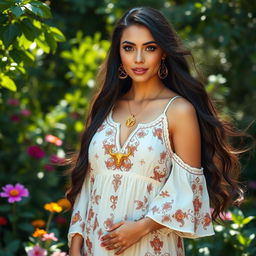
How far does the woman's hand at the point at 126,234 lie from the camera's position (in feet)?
8.95

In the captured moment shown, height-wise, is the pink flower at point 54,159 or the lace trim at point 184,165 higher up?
the lace trim at point 184,165

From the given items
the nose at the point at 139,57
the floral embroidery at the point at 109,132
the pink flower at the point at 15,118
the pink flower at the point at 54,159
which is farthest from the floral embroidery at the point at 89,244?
the pink flower at the point at 15,118

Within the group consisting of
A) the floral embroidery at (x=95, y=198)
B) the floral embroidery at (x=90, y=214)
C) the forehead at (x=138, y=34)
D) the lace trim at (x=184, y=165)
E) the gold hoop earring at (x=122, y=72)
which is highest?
the forehead at (x=138, y=34)

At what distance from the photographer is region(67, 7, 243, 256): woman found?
9.07 ft

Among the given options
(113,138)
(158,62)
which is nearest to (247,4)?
(158,62)

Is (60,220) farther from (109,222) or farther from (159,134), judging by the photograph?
(159,134)

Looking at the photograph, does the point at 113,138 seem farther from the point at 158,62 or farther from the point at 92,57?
the point at 92,57

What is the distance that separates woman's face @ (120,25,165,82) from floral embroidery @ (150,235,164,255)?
A: 758 mm

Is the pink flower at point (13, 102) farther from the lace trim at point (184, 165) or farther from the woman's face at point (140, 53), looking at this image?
the lace trim at point (184, 165)

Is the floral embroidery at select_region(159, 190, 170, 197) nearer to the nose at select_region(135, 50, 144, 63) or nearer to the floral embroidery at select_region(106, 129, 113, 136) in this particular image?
the floral embroidery at select_region(106, 129, 113, 136)

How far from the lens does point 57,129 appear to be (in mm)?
4668

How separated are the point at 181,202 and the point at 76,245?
611mm

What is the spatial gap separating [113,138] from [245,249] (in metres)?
1.15

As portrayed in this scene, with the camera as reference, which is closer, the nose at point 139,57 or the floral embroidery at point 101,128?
the nose at point 139,57
